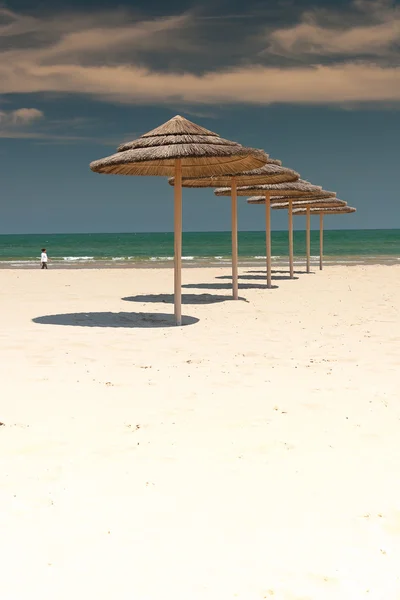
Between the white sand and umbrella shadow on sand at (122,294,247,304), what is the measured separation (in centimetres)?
→ 472

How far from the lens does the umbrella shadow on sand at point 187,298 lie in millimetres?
12492

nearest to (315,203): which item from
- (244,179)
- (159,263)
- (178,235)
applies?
(244,179)

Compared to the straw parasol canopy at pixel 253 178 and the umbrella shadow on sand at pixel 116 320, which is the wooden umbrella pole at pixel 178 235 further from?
the straw parasol canopy at pixel 253 178

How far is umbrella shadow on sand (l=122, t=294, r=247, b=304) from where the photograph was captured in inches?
492

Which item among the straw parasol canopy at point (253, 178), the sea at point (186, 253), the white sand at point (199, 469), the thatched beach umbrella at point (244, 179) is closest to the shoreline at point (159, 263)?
the sea at point (186, 253)

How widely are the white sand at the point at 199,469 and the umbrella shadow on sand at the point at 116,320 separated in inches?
53.6

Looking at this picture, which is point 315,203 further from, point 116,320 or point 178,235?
point 116,320

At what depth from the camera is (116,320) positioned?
31.6 ft

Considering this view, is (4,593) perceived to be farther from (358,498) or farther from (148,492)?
(358,498)

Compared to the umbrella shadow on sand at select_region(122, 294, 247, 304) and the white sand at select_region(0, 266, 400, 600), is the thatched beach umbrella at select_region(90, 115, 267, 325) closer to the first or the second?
the white sand at select_region(0, 266, 400, 600)

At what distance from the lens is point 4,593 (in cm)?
245

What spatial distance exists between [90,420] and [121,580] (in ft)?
6.91

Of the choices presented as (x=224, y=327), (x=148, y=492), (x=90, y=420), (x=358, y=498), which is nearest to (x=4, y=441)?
(x=90, y=420)

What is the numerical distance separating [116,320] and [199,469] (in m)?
6.06
